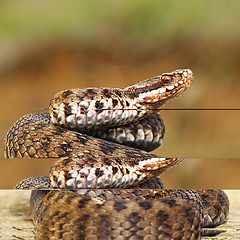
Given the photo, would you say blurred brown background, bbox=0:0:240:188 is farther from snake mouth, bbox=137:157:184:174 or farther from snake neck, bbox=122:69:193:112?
snake mouth, bbox=137:157:184:174

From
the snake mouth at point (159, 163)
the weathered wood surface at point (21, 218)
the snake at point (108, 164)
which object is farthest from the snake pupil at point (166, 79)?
the weathered wood surface at point (21, 218)

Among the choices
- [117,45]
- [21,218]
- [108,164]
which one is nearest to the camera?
[108,164]

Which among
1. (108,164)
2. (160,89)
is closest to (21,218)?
(108,164)

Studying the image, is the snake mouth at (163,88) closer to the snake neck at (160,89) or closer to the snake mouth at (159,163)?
the snake neck at (160,89)

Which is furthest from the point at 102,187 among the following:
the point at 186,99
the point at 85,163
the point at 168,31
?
the point at 168,31

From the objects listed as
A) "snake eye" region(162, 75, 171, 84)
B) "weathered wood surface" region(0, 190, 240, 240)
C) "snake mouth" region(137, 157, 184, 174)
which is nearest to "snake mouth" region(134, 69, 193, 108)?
"snake eye" region(162, 75, 171, 84)

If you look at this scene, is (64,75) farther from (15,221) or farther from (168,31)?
(15,221)

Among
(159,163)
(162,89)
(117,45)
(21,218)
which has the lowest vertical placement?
(21,218)

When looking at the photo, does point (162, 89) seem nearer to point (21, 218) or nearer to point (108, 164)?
point (108, 164)
